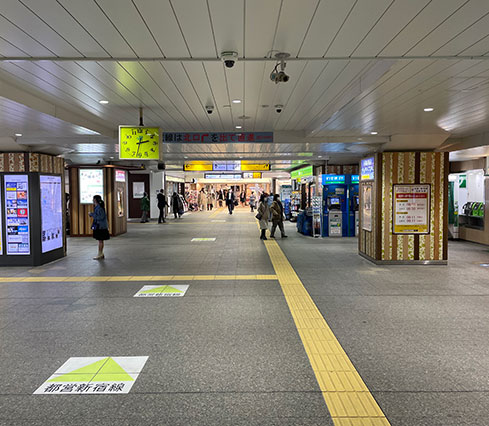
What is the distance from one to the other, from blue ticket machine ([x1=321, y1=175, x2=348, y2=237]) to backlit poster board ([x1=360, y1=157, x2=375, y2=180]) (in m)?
4.07

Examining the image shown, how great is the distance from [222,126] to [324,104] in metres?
2.60

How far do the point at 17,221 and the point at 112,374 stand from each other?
6582 millimetres

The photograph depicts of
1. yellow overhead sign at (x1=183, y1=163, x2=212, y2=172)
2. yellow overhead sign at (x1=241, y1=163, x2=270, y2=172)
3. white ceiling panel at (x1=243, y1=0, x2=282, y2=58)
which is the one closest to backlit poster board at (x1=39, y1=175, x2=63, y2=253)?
white ceiling panel at (x1=243, y1=0, x2=282, y2=58)

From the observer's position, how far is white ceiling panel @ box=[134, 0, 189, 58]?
9.09 ft

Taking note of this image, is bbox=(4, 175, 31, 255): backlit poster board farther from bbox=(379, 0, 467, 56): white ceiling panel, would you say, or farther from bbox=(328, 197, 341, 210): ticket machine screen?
bbox=(328, 197, 341, 210): ticket machine screen

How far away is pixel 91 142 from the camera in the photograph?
8648 mm

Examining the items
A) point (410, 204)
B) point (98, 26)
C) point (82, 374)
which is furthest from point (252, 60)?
point (410, 204)

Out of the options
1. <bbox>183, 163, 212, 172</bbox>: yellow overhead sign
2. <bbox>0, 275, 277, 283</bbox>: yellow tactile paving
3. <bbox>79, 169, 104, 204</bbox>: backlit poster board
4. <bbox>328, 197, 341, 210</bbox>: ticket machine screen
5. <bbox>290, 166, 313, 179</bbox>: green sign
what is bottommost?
<bbox>0, 275, 277, 283</bbox>: yellow tactile paving

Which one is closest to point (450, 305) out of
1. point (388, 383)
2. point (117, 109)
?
point (388, 383)

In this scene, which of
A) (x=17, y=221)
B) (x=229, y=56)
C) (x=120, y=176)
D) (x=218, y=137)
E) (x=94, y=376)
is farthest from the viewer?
(x=120, y=176)

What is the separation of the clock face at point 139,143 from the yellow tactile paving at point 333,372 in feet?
11.2

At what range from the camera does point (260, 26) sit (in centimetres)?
309

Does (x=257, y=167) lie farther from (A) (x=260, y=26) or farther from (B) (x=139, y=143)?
(A) (x=260, y=26)

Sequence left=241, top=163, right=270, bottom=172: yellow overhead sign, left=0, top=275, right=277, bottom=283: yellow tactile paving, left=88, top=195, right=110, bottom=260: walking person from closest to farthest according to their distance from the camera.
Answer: left=0, top=275, right=277, bottom=283: yellow tactile paving
left=88, top=195, right=110, bottom=260: walking person
left=241, top=163, right=270, bottom=172: yellow overhead sign
